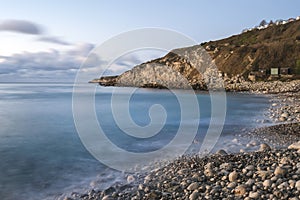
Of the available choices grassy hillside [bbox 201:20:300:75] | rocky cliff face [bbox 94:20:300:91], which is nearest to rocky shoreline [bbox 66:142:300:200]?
rocky cliff face [bbox 94:20:300:91]

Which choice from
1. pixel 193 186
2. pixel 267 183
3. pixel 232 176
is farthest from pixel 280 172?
pixel 193 186

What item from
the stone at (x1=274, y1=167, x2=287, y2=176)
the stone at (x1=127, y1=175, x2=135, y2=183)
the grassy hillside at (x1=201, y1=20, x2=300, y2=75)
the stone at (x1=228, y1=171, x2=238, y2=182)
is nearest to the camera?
the stone at (x1=274, y1=167, x2=287, y2=176)

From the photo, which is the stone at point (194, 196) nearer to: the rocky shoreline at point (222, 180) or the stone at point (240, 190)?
the rocky shoreline at point (222, 180)

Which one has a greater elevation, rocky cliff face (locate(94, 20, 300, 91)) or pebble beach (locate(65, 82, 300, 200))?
rocky cliff face (locate(94, 20, 300, 91))

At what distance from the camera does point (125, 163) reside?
11391 millimetres

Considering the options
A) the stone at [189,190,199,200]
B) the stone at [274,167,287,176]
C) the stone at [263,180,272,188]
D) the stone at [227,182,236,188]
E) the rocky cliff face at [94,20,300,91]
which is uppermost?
the rocky cliff face at [94,20,300,91]

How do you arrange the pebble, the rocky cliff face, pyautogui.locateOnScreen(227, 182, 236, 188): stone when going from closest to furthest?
1. the pebble
2. pyautogui.locateOnScreen(227, 182, 236, 188): stone
3. the rocky cliff face

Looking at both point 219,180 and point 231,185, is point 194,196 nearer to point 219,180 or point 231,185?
point 231,185

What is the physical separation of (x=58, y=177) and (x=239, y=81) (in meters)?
66.9

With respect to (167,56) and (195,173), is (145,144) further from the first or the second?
(167,56)

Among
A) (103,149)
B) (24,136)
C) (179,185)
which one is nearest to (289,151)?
(179,185)

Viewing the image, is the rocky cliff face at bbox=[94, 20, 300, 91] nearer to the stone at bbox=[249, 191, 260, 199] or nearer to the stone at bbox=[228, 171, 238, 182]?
the stone at bbox=[228, 171, 238, 182]

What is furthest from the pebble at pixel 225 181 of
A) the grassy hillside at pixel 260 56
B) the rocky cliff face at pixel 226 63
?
the grassy hillside at pixel 260 56

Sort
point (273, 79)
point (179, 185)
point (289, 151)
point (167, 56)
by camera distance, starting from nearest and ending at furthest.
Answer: point (179, 185), point (289, 151), point (273, 79), point (167, 56)
